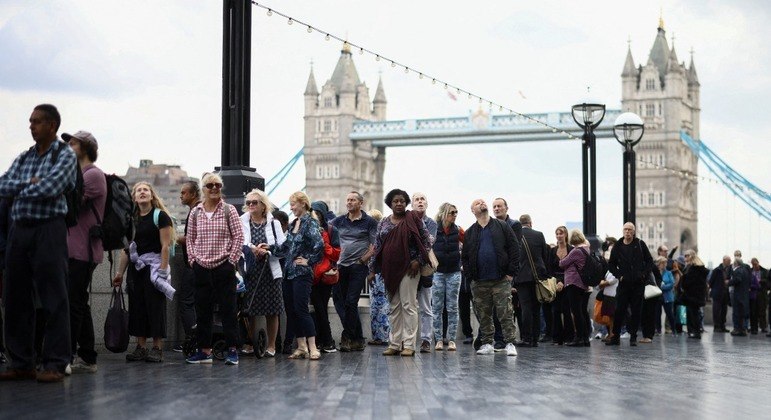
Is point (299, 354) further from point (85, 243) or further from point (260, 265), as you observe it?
point (85, 243)

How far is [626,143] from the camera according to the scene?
18.0 metres

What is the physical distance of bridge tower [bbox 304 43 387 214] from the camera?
127000 mm

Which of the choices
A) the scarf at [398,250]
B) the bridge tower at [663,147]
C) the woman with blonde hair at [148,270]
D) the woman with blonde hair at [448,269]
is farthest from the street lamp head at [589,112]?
the bridge tower at [663,147]

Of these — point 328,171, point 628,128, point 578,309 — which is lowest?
point 578,309

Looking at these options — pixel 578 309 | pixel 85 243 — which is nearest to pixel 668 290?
pixel 578 309

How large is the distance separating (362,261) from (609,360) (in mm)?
2104

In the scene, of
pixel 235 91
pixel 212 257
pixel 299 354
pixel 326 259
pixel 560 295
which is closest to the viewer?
pixel 212 257

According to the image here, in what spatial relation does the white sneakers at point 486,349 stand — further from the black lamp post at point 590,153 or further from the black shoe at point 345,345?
the black lamp post at point 590,153

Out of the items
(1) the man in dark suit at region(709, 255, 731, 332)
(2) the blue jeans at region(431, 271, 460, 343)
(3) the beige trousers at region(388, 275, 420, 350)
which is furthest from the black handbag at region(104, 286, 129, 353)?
(1) the man in dark suit at region(709, 255, 731, 332)

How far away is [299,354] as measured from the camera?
951 cm

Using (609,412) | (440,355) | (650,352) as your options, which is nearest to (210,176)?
(440,355)

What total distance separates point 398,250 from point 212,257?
1804 mm

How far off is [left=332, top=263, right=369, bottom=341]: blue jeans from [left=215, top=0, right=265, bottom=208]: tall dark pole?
1.07 metres

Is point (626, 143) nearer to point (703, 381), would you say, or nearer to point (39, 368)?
point (703, 381)
